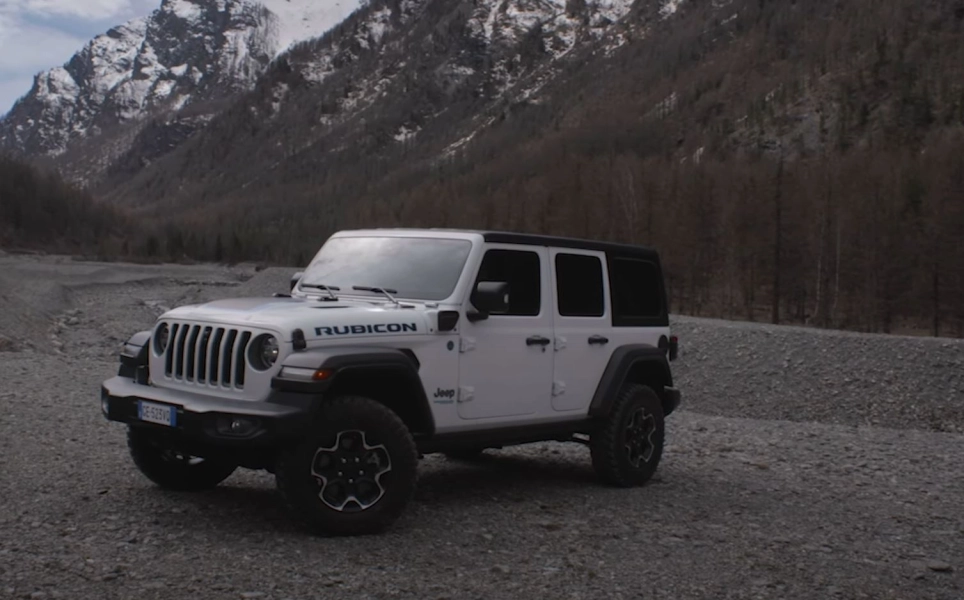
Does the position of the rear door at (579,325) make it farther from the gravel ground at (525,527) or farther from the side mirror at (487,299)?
the side mirror at (487,299)

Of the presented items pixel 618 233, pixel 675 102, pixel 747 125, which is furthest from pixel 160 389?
pixel 675 102

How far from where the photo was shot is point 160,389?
25.7 feet

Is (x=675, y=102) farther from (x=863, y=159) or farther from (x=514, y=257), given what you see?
(x=514, y=257)

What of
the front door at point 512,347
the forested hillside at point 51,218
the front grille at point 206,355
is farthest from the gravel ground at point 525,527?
the forested hillside at point 51,218

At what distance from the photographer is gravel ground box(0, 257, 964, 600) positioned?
6539 mm

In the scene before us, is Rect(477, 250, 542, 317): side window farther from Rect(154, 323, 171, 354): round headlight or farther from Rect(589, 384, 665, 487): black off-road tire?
Rect(154, 323, 171, 354): round headlight

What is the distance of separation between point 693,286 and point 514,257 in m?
63.7

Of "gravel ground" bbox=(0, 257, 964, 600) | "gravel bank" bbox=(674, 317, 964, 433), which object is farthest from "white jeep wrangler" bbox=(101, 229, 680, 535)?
"gravel bank" bbox=(674, 317, 964, 433)

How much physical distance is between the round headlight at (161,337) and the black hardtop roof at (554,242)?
215cm

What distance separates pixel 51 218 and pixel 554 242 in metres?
165

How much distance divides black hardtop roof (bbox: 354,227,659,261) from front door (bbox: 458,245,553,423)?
68 millimetres

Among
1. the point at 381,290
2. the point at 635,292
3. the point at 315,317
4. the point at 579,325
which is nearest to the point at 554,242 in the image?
the point at 579,325

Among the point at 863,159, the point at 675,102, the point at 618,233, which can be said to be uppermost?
the point at 675,102

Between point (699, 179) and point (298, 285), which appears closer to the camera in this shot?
point (298, 285)
